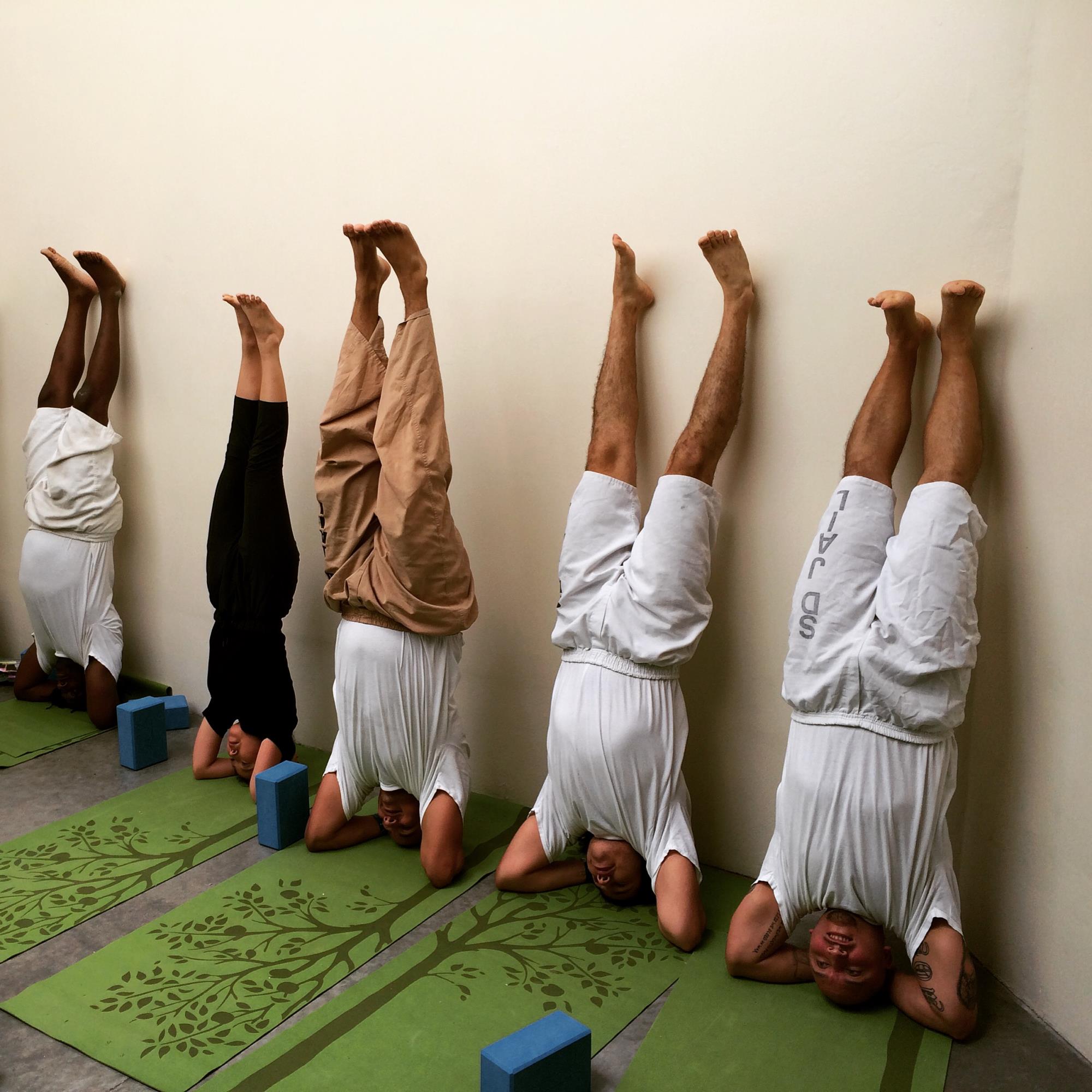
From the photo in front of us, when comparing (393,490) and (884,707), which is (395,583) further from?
(884,707)

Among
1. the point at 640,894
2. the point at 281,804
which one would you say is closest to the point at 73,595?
the point at 281,804

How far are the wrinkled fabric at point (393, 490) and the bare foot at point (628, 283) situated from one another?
0.56 m

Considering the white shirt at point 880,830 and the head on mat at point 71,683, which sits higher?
the white shirt at point 880,830

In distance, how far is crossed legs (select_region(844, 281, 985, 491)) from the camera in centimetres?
208

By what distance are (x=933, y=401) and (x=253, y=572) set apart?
2.17 meters

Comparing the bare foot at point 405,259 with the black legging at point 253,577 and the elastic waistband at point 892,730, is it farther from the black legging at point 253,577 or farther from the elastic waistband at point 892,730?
the elastic waistband at point 892,730

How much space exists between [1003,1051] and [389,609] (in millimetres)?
1777

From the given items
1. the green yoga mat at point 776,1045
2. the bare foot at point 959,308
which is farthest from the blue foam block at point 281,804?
the bare foot at point 959,308

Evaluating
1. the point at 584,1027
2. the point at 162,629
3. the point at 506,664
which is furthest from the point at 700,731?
the point at 162,629

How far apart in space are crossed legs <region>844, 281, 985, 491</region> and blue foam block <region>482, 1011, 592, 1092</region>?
1.34 metres

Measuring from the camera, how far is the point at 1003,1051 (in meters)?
1.96

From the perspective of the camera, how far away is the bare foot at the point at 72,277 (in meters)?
3.75

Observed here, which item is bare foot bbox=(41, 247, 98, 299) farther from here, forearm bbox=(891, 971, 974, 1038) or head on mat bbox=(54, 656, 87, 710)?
forearm bbox=(891, 971, 974, 1038)

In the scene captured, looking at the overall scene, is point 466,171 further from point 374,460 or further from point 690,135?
point 374,460
